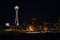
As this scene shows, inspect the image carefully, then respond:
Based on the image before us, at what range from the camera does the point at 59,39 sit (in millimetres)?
123188

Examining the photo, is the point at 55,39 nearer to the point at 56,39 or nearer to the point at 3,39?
the point at 56,39

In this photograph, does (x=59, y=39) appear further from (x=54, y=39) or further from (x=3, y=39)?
(x=3, y=39)

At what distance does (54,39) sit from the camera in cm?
Result: 12475

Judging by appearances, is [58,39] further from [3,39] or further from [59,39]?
[3,39]

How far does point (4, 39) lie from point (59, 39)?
17.4 meters

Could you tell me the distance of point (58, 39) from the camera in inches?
4877

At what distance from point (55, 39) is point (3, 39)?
16450mm

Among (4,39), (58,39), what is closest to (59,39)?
(58,39)

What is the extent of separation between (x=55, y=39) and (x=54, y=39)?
32 cm

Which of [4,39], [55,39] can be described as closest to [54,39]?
[55,39]

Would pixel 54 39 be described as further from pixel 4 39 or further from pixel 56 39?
pixel 4 39

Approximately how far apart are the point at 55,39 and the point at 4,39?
16.0 meters

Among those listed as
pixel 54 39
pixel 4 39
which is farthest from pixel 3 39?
pixel 54 39

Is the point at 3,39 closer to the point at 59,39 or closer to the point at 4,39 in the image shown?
the point at 4,39
